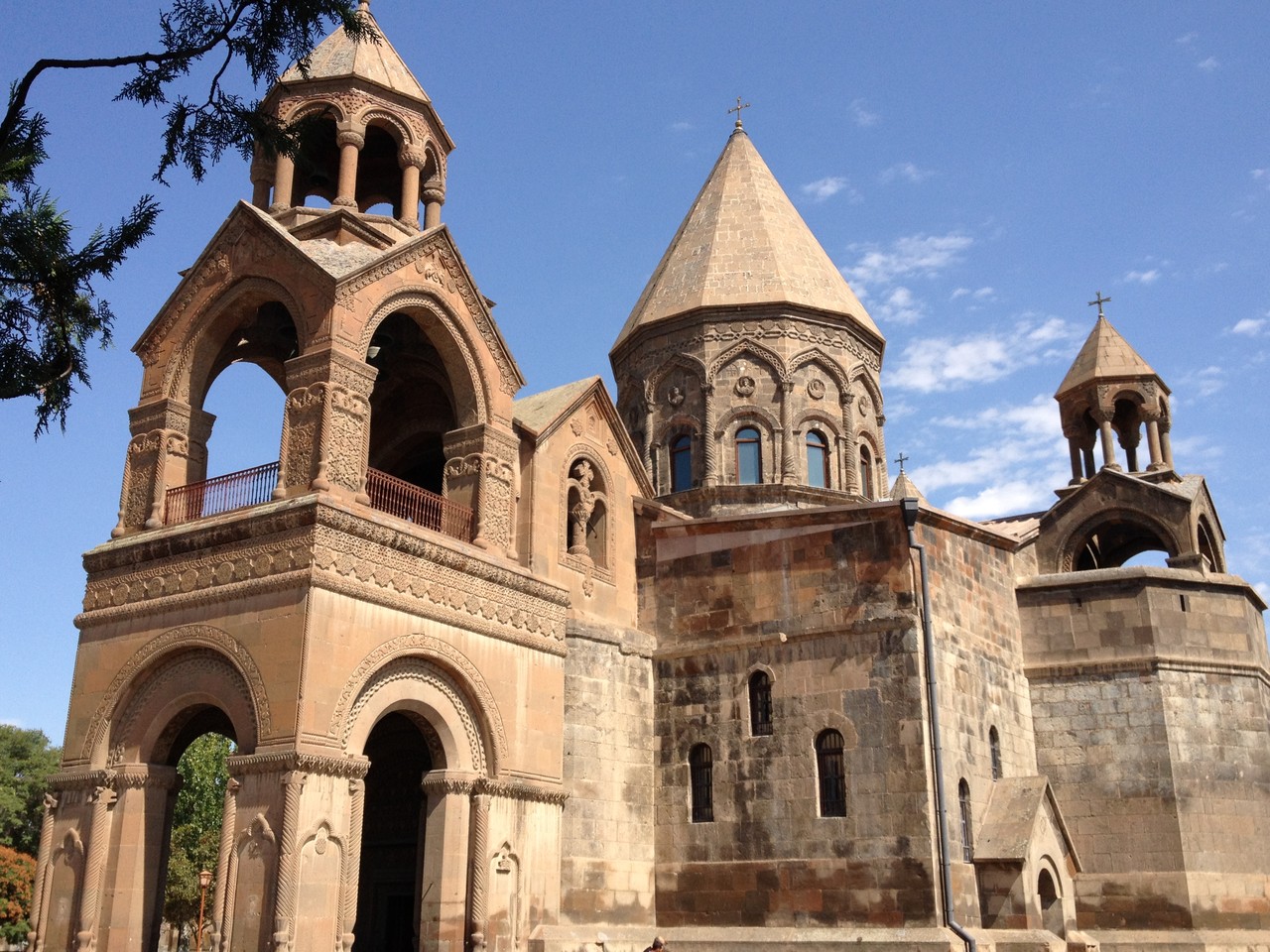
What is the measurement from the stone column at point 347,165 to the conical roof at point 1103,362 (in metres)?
14.4

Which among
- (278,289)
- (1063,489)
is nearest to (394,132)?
(278,289)

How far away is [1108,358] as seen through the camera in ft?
79.3

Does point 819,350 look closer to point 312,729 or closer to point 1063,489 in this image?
point 1063,489

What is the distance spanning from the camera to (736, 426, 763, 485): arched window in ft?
76.3

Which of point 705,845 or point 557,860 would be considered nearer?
point 557,860

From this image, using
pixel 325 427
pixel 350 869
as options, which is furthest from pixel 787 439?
pixel 350 869

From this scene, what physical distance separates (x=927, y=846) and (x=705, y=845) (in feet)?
10.4

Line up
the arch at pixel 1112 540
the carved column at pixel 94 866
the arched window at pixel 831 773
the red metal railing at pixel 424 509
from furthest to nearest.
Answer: the arch at pixel 1112 540 → the arched window at pixel 831 773 → the red metal railing at pixel 424 509 → the carved column at pixel 94 866

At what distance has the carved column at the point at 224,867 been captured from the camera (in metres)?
13.0

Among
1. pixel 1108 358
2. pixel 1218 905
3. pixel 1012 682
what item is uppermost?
pixel 1108 358

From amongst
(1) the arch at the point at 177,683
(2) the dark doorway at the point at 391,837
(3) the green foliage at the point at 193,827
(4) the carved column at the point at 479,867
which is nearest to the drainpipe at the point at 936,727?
(4) the carved column at the point at 479,867

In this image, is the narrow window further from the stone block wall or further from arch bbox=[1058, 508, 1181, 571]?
the stone block wall

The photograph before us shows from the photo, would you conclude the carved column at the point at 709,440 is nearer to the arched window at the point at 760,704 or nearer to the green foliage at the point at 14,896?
the arched window at the point at 760,704

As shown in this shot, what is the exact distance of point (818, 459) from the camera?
926 inches
